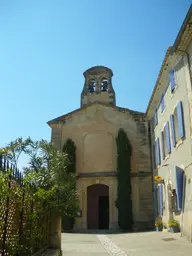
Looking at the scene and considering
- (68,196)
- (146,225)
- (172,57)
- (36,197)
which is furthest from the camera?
(146,225)

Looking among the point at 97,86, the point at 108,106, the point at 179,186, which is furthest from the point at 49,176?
the point at 97,86

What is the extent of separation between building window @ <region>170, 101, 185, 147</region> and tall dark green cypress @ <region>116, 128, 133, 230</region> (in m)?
7.67

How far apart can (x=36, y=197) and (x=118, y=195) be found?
14.5 m

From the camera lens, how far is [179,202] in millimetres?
11531

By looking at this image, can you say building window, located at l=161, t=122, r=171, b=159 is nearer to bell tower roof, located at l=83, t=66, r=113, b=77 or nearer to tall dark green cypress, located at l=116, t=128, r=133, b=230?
tall dark green cypress, located at l=116, t=128, r=133, b=230

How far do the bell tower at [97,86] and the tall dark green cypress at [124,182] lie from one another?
5.24m

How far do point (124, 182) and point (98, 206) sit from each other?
10.2 ft

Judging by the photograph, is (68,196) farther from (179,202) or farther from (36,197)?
(179,202)

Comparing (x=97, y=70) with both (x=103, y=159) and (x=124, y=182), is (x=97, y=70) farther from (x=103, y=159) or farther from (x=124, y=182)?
(x=124, y=182)

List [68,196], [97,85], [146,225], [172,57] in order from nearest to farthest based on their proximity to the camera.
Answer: [68,196] → [172,57] → [146,225] → [97,85]

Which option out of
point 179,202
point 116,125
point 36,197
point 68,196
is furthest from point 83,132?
point 36,197

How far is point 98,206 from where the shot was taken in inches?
846

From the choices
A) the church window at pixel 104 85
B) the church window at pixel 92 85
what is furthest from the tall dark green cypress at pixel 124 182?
the church window at pixel 92 85

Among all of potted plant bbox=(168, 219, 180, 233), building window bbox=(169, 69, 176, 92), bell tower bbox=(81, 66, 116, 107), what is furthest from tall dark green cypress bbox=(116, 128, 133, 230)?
building window bbox=(169, 69, 176, 92)
